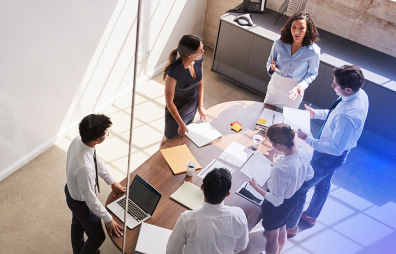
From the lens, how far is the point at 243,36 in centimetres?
403

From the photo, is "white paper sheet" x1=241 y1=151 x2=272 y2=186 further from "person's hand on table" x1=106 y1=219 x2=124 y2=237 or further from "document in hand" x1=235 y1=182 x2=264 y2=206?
"person's hand on table" x1=106 y1=219 x2=124 y2=237

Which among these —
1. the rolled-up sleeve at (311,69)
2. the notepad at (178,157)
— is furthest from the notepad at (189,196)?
the rolled-up sleeve at (311,69)

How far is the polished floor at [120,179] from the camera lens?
2506mm

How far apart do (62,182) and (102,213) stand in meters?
1.04

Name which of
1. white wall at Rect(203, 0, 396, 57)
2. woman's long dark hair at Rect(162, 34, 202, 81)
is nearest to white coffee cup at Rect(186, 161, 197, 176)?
woman's long dark hair at Rect(162, 34, 202, 81)

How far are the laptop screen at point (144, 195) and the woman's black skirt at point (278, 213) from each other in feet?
2.22

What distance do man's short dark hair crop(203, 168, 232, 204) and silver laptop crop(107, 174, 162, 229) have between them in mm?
456

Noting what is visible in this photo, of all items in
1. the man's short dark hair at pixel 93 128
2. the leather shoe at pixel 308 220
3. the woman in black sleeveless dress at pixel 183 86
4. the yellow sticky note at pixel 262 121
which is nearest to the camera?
the man's short dark hair at pixel 93 128

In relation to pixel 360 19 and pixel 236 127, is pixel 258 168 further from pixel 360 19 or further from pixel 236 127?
pixel 360 19

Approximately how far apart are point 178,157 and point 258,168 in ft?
1.85

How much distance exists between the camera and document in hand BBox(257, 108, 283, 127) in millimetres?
2840

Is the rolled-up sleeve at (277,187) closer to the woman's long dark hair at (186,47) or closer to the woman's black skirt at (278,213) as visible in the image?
the woman's black skirt at (278,213)

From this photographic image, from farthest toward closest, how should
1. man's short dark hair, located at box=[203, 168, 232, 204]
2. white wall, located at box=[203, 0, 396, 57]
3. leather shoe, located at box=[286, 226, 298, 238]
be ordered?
white wall, located at box=[203, 0, 396, 57]
leather shoe, located at box=[286, 226, 298, 238]
man's short dark hair, located at box=[203, 168, 232, 204]

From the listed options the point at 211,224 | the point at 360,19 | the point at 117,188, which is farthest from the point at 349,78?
the point at 360,19
